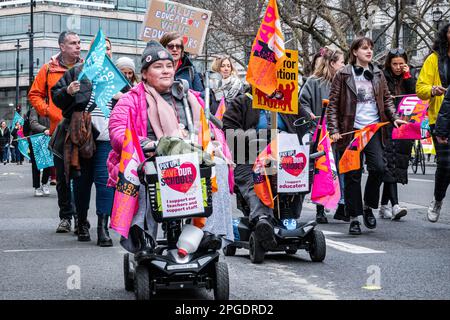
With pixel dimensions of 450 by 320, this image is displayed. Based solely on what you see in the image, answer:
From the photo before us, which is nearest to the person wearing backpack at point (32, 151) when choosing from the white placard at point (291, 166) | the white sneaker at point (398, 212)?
the white sneaker at point (398, 212)

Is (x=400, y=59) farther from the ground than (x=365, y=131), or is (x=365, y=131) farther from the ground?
(x=400, y=59)

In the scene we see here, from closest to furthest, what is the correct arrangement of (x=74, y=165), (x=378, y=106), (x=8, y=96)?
(x=74, y=165) < (x=378, y=106) < (x=8, y=96)

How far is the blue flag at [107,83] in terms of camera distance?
8781mm

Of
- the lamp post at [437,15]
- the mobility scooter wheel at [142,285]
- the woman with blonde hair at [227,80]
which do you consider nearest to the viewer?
the mobility scooter wheel at [142,285]

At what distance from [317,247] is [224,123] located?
4.14 feet

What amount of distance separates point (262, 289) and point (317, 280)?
56cm

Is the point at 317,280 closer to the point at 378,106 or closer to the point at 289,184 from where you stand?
the point at 289,184

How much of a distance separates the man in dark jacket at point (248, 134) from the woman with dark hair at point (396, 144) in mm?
3661

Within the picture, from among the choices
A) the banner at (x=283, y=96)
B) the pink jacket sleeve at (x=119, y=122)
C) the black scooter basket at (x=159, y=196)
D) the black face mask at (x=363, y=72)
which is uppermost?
the black face mask at (x=363, y=72)

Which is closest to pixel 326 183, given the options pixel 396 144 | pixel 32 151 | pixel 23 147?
pixel 396 144

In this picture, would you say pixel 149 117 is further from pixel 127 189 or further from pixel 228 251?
pixel 228 251

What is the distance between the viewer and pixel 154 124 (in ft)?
20.4

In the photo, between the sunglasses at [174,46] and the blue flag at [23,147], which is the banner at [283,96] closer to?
the sunglasses at [174,46]
